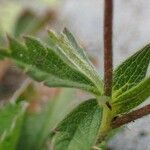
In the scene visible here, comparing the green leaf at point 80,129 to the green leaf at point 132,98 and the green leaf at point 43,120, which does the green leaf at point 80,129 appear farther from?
the green leaf at point 43,120

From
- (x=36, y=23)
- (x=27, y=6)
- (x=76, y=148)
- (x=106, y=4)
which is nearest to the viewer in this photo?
(x=106, y=4)

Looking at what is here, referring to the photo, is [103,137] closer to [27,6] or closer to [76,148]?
[76,148]

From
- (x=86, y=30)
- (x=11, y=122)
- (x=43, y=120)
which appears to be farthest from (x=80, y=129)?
(x=86, y=30)

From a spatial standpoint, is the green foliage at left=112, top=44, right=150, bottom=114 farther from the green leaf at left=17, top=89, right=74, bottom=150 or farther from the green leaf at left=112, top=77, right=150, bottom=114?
the green leaf at left=17, top=89, right=74, bottom=150

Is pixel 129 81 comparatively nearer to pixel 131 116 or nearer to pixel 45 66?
pixel 131 116

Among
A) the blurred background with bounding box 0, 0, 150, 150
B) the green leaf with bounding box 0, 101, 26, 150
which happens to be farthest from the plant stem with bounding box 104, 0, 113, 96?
the green leaf with bounding box 0, 101, 26, 150

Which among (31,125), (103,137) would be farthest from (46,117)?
(103,137)
